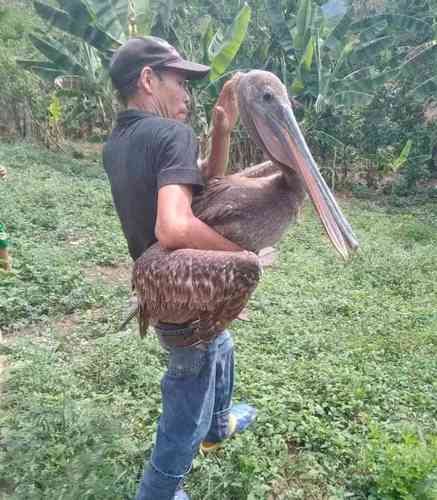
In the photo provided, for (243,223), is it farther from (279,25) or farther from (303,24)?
(279,25)

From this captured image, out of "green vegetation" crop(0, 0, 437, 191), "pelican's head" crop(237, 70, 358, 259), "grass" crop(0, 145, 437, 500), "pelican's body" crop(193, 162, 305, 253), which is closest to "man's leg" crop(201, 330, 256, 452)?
"grass" crop(0, 145, 437, 500)

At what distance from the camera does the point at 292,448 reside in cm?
264

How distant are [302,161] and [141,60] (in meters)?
0.65

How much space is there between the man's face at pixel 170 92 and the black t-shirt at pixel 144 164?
0.08 metres

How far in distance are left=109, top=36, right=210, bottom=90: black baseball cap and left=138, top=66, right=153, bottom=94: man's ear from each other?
0.01 m

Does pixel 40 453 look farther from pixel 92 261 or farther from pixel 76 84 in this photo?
pixel 76 84

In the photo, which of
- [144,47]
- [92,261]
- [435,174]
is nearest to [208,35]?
[92,261]

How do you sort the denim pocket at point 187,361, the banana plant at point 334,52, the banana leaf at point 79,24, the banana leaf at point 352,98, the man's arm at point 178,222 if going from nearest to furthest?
the man's arm at point 178,222 → the denim pocket at point 187,361 → the banana leaf at point 79,24 → the banana plant at point 334,52 → the banana leaf at point 352,98

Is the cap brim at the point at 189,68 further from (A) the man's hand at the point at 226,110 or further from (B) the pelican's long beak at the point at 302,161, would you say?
(B) the pelican's long beak at the point at 302,161

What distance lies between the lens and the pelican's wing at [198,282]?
1.52 metres

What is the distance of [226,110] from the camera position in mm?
1783

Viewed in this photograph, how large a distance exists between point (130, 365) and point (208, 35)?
697 cm

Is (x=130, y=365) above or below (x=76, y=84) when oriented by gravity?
below

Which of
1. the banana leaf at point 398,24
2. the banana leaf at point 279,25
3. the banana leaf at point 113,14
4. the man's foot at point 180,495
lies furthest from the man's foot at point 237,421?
the banana leaf at point 398,24
